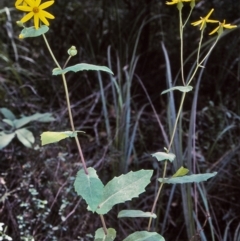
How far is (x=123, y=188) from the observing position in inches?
29.5

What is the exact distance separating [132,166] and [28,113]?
0.42m

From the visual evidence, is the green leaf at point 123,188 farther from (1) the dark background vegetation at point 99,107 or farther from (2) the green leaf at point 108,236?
(1) the dark background vegetation at point 99,107

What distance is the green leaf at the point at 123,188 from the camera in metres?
0.73

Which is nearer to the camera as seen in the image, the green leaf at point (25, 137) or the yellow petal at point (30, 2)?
the yellow petal at point (30, 2)

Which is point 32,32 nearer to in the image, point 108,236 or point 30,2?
point 30,2

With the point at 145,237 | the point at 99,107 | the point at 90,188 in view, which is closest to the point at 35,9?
the point at 90,188

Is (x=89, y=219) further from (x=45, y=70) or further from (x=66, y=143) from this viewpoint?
(x=45, y=70)

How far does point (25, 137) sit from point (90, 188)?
630 millimetres

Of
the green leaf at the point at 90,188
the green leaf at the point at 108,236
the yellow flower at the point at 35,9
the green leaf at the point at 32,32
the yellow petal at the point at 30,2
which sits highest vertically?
the yellow petal at the point at 30,2

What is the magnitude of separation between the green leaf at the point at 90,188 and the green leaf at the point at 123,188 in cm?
4

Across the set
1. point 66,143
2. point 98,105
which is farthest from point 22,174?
point 98,105

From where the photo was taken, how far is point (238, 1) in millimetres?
1680

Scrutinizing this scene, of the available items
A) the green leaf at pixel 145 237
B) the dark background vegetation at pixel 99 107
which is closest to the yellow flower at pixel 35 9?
the green leaf at pixel 145 237

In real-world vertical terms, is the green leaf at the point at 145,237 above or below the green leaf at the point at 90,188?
below
